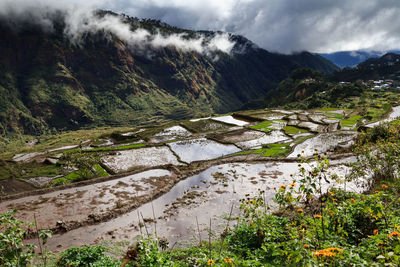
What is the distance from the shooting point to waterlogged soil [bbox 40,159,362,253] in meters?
11.4

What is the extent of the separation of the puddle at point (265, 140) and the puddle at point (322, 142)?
11.7ft

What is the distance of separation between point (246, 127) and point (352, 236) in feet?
117

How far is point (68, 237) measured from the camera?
37.8 ft

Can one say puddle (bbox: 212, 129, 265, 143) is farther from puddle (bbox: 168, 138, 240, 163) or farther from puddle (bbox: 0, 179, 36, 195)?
puddle (bbox: 0, 179, 36, 195)

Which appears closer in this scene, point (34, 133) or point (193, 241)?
point (193, 241)

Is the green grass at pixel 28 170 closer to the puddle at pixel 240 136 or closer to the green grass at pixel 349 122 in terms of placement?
the puddle at pixel 240 136

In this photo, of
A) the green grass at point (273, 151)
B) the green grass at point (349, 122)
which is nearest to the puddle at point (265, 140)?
the green grass at point (273, 151)

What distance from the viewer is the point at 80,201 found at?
15727mm

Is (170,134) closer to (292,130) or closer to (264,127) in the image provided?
(264,127)

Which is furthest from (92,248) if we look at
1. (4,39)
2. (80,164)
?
(4,39)

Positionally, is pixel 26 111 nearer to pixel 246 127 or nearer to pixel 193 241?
pixel 246 127

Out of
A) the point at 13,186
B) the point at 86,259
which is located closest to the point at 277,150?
the point at 86,259

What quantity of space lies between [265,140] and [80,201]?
25798 mm

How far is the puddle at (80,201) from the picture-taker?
13859 mm
